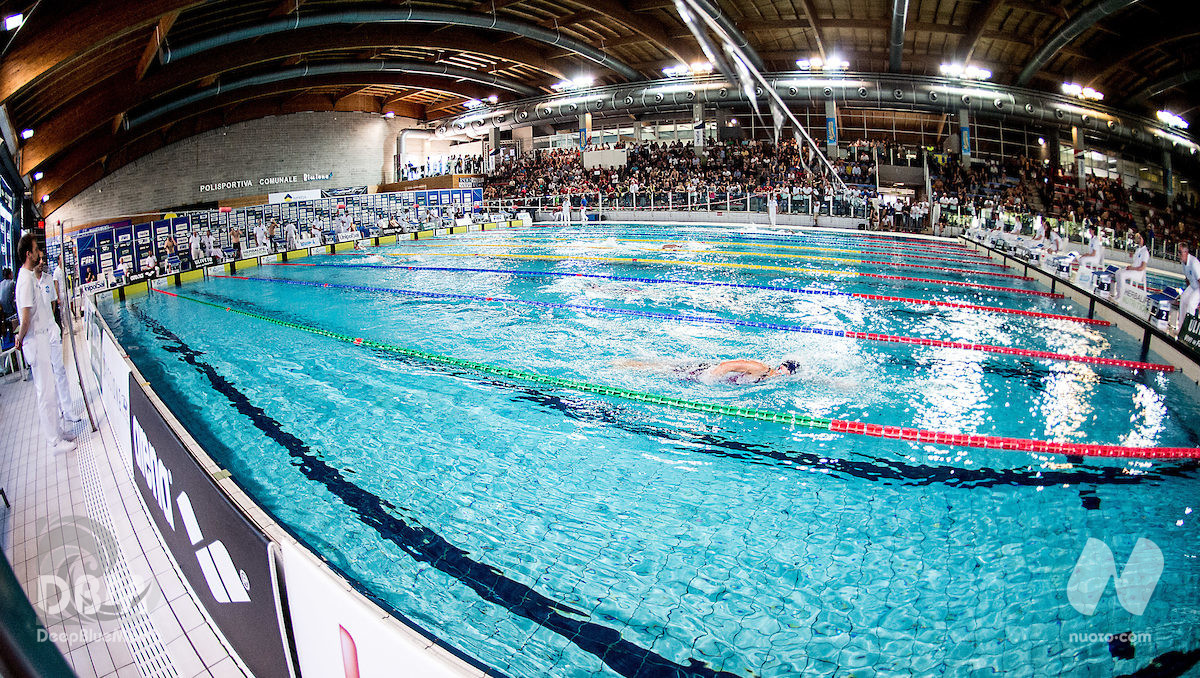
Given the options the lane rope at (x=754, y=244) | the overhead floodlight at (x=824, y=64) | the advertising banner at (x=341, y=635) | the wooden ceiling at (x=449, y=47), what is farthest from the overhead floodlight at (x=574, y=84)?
the advertising banner at (x=341, y=635)

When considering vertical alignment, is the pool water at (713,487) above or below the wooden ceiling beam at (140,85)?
below

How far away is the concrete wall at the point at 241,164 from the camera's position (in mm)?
27844

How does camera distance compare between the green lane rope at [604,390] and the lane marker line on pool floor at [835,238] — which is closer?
the green lane rope at [604,390]

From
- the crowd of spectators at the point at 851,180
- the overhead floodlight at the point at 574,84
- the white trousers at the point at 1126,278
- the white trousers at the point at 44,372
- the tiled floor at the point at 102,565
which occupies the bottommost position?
the tiled floor at the point at 102,565

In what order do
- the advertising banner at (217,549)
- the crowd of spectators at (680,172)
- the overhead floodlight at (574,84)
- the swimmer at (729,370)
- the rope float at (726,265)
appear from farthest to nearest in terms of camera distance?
the overhead floodlight at (574,84) < the crowd of spectators at (680,172) < the rope float at (726,265) < the swimmer at (729,370) < the advertising banner at (217,549)

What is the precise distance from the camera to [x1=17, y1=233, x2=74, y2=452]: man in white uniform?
434 centimetres

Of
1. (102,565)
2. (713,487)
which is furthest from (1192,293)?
(102,565)

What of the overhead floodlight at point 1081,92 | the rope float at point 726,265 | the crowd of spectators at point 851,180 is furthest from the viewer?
the overhead floodlight at point 1081,92

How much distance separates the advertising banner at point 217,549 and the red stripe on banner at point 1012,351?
6472 mm

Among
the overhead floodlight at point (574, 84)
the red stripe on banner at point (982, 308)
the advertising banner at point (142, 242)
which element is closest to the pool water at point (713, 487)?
the red stripe on banner at point (982, 308)

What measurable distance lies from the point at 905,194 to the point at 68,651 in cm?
2687

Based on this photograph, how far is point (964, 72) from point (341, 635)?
2792cm

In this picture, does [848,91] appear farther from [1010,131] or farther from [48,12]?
[48,12]

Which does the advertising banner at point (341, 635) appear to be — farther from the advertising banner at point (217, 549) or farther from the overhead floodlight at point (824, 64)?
the overhead floodlight at point (824, 64)
